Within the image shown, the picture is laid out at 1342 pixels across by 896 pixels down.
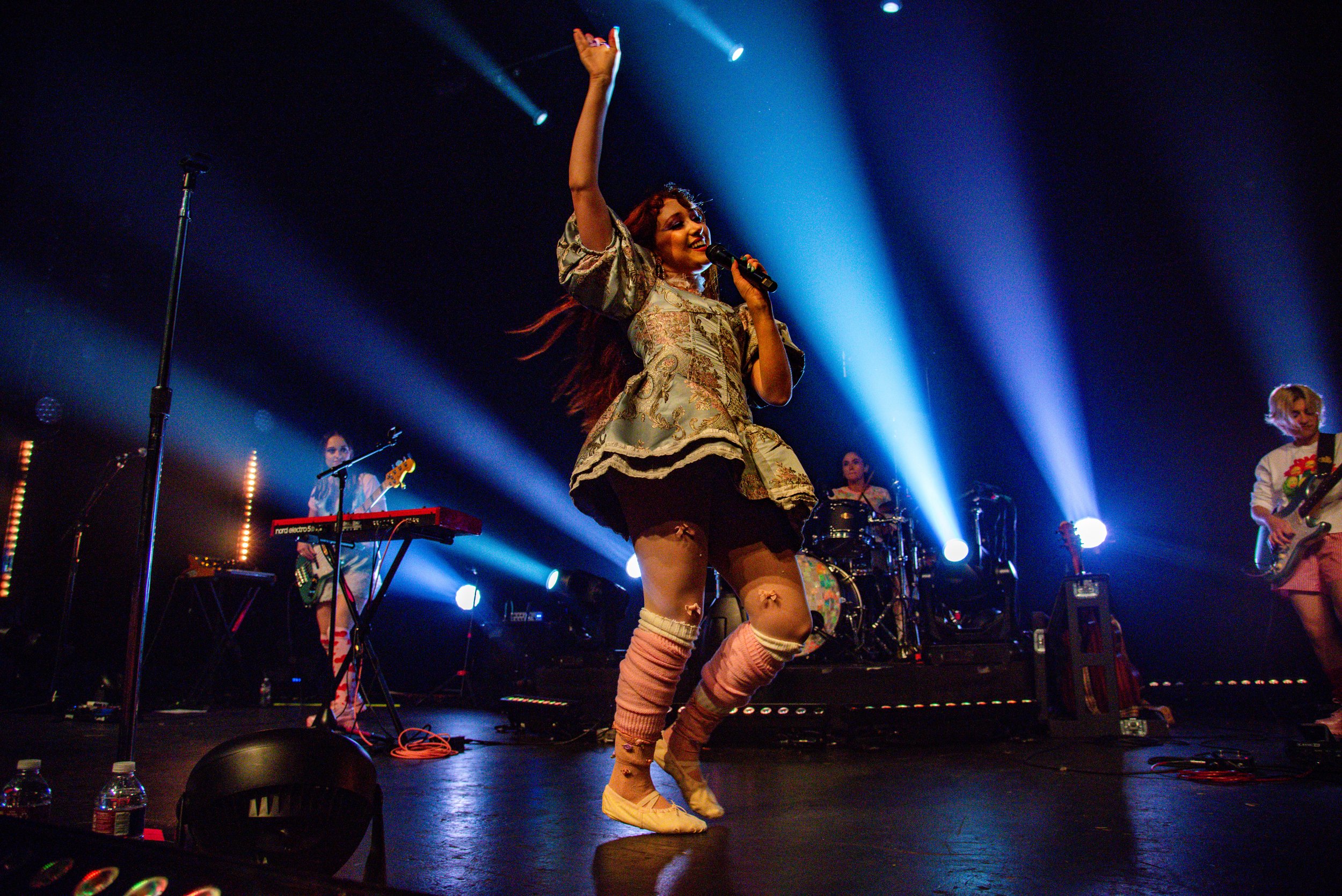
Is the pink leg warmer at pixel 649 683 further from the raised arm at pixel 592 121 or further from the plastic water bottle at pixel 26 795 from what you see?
the plastic water bottle at pixel 26 795

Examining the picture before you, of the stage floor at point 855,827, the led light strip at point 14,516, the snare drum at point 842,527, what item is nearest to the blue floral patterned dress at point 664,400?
the stage floor at point 855,827

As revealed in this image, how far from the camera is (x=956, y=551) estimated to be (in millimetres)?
6305

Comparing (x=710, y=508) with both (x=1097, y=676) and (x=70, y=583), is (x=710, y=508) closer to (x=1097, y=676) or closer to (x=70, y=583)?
(x=1097, y=676)

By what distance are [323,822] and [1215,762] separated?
9.73 feet

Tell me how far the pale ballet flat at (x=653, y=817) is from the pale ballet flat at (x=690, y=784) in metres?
0.17

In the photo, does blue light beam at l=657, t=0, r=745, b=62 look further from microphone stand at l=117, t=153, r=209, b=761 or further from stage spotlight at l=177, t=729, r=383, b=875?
stage spotlight at l=177, t=729, r=383, b=875

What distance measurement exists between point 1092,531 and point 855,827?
4.51m

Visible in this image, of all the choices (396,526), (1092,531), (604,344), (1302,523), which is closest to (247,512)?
(396,526)

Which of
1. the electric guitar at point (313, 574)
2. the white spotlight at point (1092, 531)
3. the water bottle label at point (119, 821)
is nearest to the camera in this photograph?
the water bottle label at point (119, 821)

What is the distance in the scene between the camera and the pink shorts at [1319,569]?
3.90m

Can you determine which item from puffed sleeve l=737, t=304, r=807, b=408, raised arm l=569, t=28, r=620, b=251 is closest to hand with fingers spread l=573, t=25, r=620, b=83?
raised arm l=569, t=28, r=620, b=251

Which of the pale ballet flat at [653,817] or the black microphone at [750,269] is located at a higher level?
the black microphone at [750,269]

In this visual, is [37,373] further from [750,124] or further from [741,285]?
[741,285]

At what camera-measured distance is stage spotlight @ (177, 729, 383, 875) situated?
4.37ft
